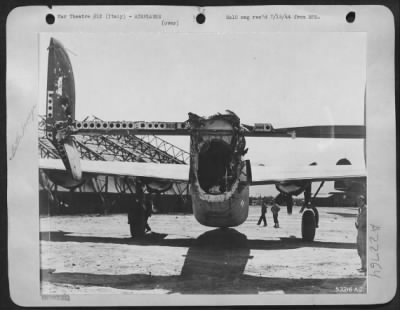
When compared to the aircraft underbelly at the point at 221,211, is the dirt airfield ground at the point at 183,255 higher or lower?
lower

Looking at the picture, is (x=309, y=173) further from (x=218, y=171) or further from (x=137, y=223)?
(x=137, y=223)

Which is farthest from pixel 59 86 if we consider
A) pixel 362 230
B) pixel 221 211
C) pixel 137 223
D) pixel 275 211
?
pixel 362 230

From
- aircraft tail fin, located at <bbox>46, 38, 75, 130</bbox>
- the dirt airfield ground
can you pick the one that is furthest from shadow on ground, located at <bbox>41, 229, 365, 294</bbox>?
aircraft tail fin, located at <bbox>46, 38, 75, 130</bbox>

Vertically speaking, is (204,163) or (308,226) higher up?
(204,163)

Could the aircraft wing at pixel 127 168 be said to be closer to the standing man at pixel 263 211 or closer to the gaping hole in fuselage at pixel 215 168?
the gaping hole in fuselage at pixel 215 168

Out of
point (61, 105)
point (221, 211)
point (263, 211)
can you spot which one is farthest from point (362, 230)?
point (61, 105)

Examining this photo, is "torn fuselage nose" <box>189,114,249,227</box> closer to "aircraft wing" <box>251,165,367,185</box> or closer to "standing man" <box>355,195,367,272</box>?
"aircraft wing" <box>251,165,367,185</box>

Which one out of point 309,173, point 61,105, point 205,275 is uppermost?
point 61,105

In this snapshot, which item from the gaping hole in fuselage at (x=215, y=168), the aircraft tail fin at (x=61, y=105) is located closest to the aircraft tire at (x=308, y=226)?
the gaping hole in fuselage at (x=215, y=168)
